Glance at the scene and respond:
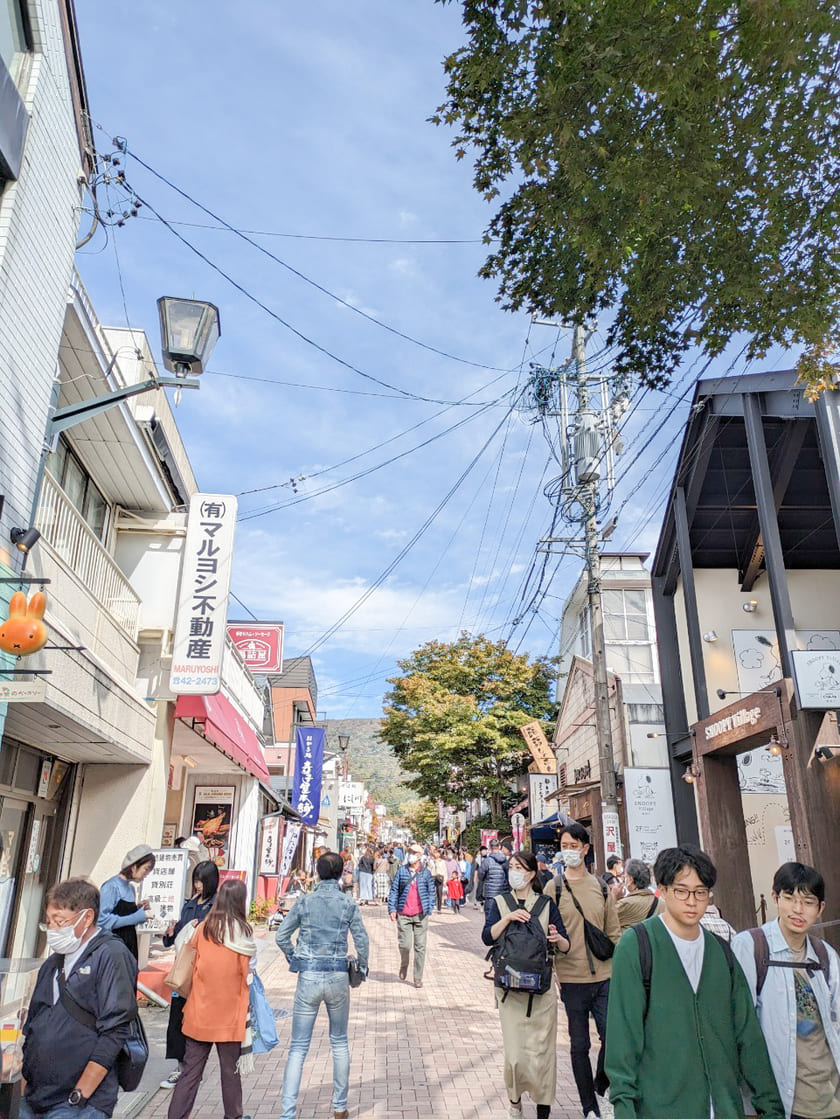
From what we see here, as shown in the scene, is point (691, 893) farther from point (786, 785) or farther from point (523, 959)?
point (786, 785)

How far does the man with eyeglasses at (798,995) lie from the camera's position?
3.49 m

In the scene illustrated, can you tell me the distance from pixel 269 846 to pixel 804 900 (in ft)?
60.6

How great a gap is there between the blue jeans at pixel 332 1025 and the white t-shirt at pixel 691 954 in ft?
10.5

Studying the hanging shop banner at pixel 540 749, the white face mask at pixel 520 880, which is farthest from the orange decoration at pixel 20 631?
the hanging shop banner at pixel 540 749

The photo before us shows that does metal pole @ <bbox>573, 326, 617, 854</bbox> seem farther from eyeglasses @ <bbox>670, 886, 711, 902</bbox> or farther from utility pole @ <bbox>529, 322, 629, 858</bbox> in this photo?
eyeglasses @ <bbox>670, 886, 711, 902</bbox>

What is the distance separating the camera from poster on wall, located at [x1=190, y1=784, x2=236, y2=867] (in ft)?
64.7

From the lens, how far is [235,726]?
15383 millimetres

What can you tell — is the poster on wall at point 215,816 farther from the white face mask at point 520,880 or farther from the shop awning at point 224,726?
the white face mask at point 520,880

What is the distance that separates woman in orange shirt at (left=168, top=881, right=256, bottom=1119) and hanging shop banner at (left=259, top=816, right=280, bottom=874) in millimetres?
15818

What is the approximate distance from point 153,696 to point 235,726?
437 centimetres

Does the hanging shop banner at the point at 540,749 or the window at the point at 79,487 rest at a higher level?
the window at the point at 79,487

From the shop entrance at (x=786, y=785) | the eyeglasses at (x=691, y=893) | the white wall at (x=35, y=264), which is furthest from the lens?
the shop entrance at (x=786, y=785)

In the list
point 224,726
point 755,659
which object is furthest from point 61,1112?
point 755,659

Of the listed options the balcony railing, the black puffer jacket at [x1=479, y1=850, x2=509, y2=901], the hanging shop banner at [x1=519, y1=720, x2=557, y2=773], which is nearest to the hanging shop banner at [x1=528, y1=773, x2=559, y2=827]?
the hanging shop banner at [x1=519, y1=720, x2=557, y2=773]
